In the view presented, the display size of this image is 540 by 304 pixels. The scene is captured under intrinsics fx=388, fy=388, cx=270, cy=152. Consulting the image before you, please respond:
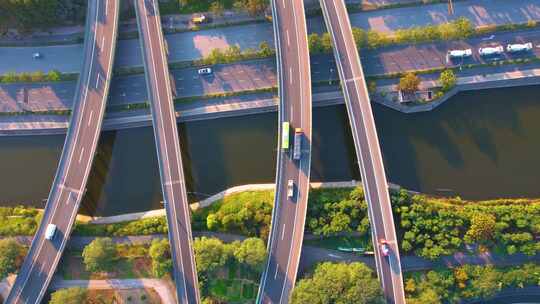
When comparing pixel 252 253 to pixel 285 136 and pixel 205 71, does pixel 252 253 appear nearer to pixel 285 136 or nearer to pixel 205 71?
pixel 285 136

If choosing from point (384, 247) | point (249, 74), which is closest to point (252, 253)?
point (384, 247)

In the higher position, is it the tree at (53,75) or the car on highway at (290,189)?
the tree at (53,75)

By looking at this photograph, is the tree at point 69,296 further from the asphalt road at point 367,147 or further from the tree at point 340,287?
the asphalt road at point 367,147

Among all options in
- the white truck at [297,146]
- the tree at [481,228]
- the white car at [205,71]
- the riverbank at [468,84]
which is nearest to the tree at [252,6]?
the white car at [205,71]

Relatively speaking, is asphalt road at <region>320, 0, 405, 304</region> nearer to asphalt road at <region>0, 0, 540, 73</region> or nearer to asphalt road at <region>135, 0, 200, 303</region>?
asphalt road at <region>0, 0, 540, 73</region>

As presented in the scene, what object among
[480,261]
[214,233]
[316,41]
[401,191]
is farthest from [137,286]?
[480,261]

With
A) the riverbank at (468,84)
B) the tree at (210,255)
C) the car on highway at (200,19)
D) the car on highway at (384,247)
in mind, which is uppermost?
the car on highway at (200,19)
